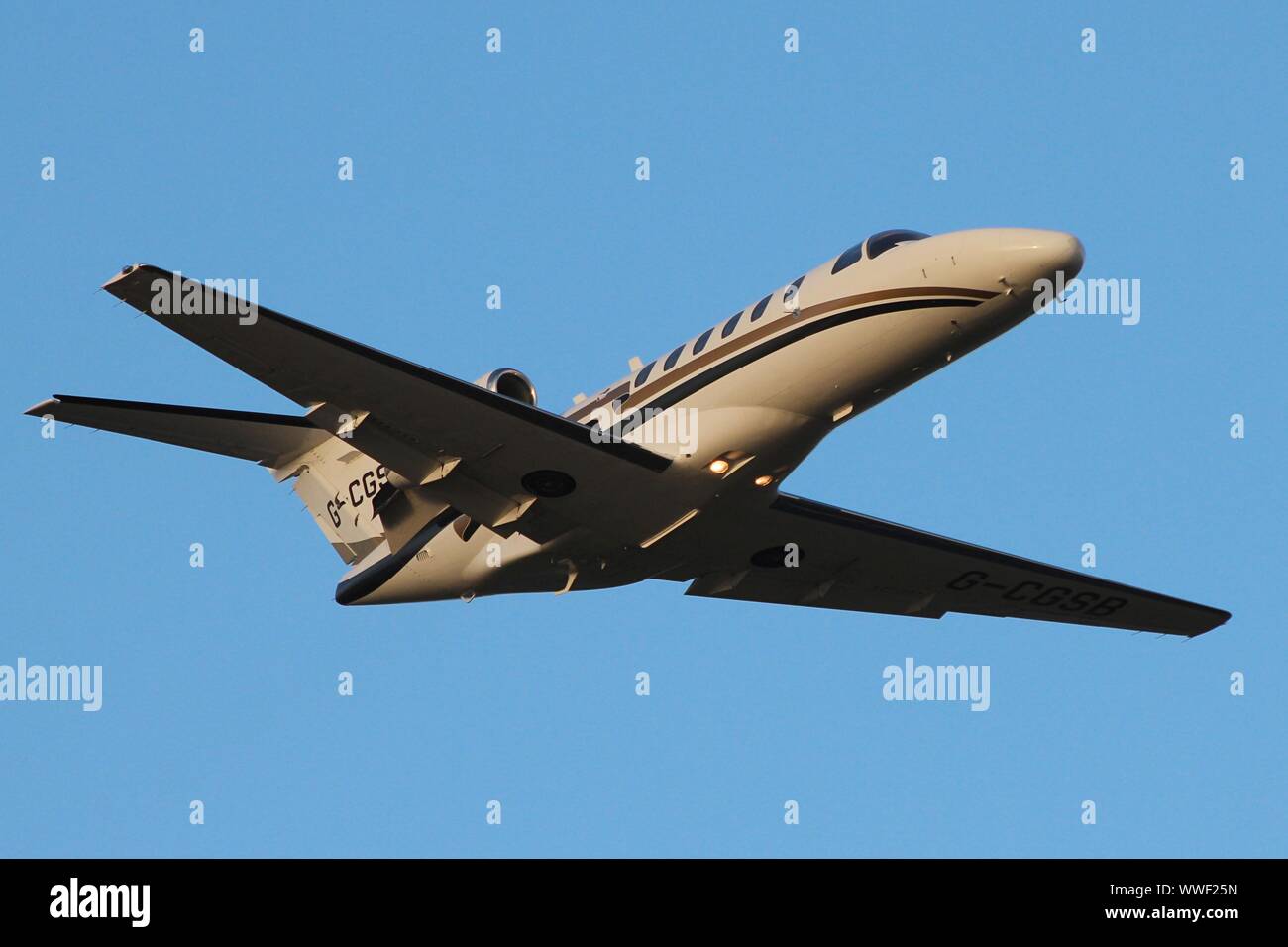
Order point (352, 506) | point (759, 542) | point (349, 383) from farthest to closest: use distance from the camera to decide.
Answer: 1. point (352, 506)
2. point (759, 542)
3. point (349, 383)

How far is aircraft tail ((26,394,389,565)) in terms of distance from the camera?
22609 mm

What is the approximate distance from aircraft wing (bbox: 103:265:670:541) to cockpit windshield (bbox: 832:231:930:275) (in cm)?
337

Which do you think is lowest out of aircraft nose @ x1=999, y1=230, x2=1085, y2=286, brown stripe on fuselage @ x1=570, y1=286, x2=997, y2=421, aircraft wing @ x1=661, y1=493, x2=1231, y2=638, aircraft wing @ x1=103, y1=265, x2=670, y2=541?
aircraft wing @ x1=661, y1=493, x2=1231, y2=638

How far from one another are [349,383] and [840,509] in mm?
7989

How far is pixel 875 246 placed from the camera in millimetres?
21562

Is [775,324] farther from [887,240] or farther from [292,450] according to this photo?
[292,450]

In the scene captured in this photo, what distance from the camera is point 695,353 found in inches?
866

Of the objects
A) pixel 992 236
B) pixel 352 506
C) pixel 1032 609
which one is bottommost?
pixel 1032 609

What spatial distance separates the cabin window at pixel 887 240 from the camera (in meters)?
21.4

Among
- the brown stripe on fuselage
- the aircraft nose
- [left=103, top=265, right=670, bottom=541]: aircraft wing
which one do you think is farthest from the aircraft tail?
the aircraft nose

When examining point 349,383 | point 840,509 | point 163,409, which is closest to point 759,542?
point 840,509

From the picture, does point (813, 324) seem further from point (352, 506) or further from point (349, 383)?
point (352, 506)

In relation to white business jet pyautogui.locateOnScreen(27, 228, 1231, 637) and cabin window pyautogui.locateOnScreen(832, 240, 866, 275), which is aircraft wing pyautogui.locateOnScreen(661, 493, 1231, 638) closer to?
white business jet pyautogui.locateOnScreen(27, 228, 1231, 637)

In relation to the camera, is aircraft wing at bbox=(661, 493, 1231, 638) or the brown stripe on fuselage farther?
aircraft wing at bbox=(661, 493, 1231, 638)
